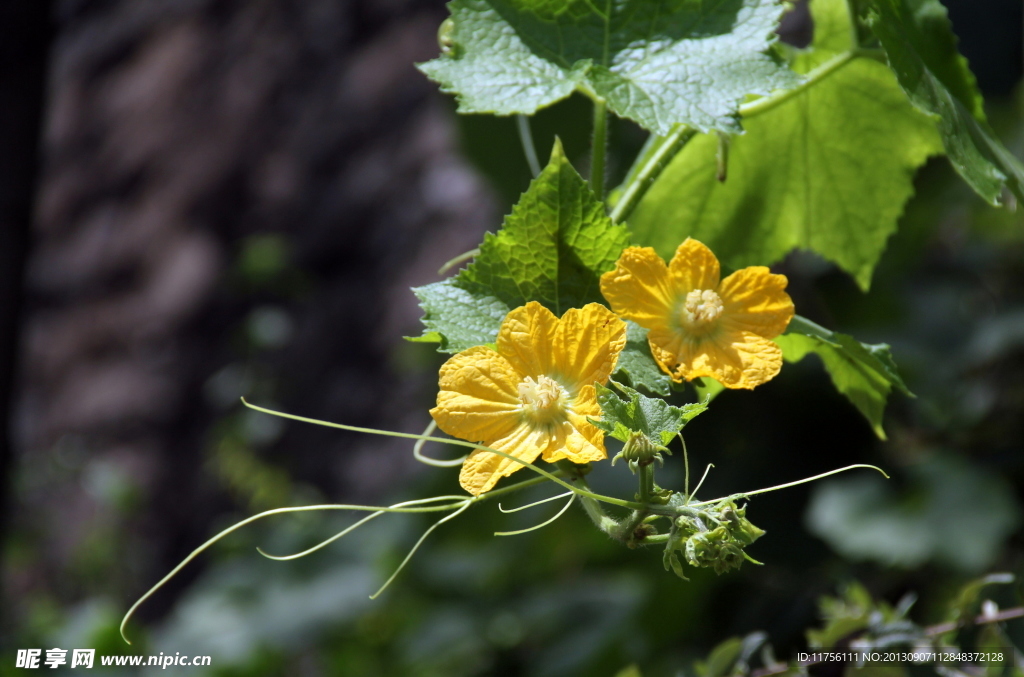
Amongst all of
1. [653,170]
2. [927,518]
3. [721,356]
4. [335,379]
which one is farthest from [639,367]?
[335,379]

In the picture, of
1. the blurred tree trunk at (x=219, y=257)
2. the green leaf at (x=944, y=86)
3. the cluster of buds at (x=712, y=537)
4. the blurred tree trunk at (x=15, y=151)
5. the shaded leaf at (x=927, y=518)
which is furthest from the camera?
the blurred tree trunk at (x=219, y=257)

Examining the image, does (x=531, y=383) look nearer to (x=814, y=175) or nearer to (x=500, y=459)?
(x=500, y=459)

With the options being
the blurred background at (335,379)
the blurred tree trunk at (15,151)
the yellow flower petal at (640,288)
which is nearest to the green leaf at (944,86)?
the yellow flower petal at (640,288)

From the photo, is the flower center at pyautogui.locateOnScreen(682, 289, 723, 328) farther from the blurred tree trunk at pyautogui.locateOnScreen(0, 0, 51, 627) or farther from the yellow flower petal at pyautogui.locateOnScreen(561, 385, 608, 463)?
the blurred tree trunk at pyautogui.locateOnScreen(0, 0, 51, 627)

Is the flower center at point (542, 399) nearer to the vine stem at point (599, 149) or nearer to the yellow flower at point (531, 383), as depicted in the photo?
the yellow flower at point (531, 383)

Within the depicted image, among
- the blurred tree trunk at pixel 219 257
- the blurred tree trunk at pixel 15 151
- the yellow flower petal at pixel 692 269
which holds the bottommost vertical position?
the blurred tree trunk at pixel 219 257

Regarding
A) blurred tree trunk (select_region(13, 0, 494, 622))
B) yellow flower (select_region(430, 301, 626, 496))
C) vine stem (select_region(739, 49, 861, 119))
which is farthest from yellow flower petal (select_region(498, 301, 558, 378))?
blurred tree trunk (select_region(13, 0, 494, 622))

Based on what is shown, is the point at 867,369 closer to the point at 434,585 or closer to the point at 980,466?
the point at 980,466

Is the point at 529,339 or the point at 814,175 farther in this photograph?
the point at 814,175

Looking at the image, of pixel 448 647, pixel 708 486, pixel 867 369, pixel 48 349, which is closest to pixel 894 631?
pixel 867 369
